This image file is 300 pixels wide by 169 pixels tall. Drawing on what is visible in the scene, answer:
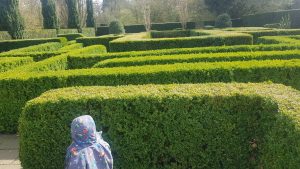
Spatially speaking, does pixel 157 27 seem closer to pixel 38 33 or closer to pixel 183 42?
pixel 38 33

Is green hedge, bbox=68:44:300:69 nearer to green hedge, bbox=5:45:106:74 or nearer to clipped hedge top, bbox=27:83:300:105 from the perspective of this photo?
green hedge, bbox=5:45:106:74

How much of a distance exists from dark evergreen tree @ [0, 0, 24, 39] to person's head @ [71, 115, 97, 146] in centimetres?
2274

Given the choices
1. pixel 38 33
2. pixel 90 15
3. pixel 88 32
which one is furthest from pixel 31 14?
pixel 38 33

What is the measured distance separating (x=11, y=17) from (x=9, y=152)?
→ 1971 centimetres

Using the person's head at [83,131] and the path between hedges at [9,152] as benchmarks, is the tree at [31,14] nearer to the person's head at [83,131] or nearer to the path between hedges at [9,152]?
the path between hedges at [9,152]

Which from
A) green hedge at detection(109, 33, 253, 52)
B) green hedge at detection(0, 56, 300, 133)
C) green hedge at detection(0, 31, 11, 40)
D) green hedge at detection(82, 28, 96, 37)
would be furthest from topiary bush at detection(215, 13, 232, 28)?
green hedge at detection(0, 56, 300, 133)

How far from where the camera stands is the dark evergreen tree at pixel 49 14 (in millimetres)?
29172

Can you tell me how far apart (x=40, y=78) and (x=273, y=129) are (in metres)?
5.12

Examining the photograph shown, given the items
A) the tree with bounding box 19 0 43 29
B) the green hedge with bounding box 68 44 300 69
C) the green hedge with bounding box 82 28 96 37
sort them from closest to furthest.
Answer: the green hedge with bounding box 68 44 300 69
the tree with bounding box 19 0 43 29
the green hedge with bounding box 82 28 96 37

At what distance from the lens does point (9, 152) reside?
620 cm

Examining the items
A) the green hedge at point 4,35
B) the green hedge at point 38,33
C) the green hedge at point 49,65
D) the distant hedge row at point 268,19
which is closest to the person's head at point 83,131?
the green hedge at point 49,65

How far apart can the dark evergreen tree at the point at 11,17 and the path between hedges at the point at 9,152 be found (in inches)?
727

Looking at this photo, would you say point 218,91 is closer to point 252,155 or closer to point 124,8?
point 252,155

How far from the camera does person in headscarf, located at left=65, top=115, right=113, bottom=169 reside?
3.24 m
